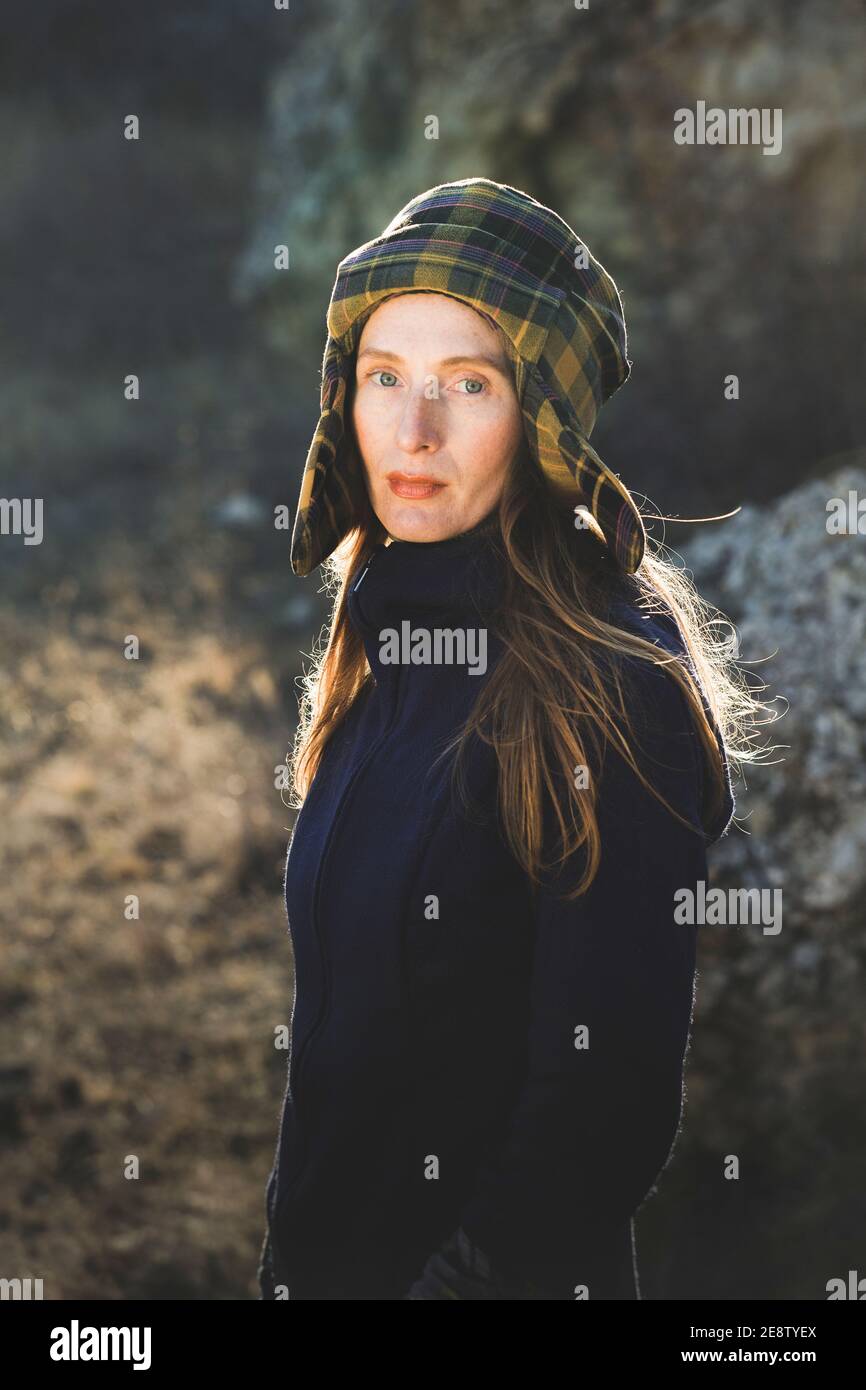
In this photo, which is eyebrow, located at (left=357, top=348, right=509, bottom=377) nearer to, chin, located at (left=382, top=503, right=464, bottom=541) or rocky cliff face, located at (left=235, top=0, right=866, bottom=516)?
chin, located at (left=382, top=503, right=464, bottom=541)

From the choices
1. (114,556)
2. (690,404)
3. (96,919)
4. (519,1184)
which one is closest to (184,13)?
(114,556)

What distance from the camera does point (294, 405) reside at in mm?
10594

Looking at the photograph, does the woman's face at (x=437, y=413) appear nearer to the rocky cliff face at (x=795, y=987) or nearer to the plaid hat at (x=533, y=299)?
the plaid hat at (x=533, y=299)

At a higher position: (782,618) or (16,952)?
(782,618)

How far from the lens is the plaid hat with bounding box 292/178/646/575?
1.60 meters

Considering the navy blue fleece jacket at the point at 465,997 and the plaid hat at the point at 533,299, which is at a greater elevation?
the plaid hat at the point at 533,299

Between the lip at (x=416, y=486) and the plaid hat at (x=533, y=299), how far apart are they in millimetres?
145

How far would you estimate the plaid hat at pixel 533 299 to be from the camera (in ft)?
5.26

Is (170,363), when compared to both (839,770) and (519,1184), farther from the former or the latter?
(519,1184)

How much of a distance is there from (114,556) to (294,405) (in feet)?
8.14

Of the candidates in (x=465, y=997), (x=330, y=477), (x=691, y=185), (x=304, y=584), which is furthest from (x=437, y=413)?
(x=304, y=584)

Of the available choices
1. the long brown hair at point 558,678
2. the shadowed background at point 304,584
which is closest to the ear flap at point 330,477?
the long brown hair at point 558,678

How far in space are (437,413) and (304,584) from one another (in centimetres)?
671

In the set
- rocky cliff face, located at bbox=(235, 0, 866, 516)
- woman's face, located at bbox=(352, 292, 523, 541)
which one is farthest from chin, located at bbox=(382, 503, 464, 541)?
rocky cliff face, located at bbox=(235, 0, 866, 516)
